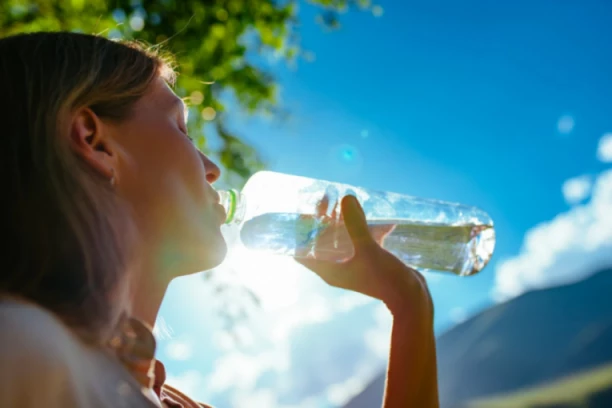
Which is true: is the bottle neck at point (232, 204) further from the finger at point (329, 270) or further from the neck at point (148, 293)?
the neck at point (148, 293)

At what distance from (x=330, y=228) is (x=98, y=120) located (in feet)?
3.18

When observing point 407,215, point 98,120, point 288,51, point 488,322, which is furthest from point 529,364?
point 98,120

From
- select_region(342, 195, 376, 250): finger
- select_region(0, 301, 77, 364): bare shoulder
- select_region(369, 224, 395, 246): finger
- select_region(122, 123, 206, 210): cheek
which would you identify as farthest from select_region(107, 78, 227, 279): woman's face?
select_region(369, 224, 395, 246): finger

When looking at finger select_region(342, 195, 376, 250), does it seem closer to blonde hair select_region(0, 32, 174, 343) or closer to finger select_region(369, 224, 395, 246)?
finger select_region(369, 224, 395, 246)

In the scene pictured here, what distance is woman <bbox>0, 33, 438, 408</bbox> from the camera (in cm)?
68

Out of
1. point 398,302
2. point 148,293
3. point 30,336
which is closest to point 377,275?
point 398,302

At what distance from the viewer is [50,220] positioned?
0.92m

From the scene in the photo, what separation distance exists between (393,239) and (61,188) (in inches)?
56.6

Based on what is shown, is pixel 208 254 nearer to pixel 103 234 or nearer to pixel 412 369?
pixel 103 234

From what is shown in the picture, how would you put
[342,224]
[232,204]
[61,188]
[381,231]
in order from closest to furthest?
[61,188] → [232,204] → [342,224] → [381,231]

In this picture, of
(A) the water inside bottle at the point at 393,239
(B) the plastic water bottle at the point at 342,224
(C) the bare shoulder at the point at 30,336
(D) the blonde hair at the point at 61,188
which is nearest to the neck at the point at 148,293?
(D) the blonde hair at the point at 61,188

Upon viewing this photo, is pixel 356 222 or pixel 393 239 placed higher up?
pixel 393 239

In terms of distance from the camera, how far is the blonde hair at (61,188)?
85 centimetres

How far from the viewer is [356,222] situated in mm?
Answer: 1590
